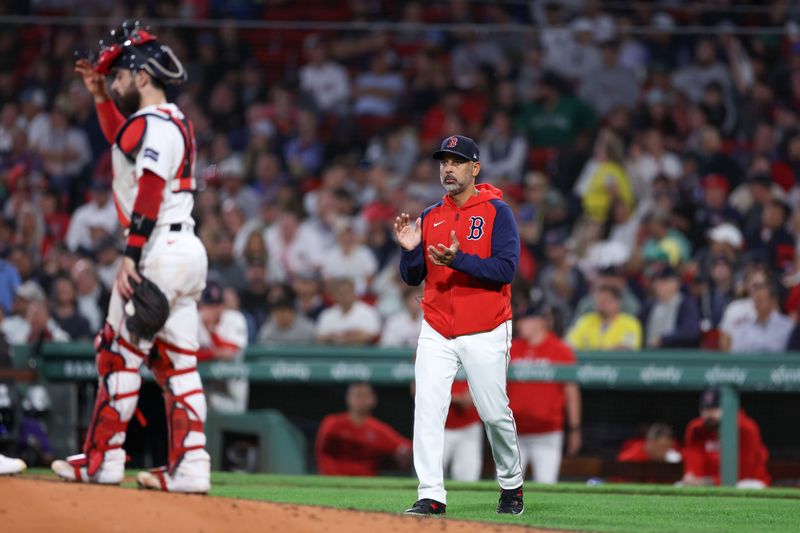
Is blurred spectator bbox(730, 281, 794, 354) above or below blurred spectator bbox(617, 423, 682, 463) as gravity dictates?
above

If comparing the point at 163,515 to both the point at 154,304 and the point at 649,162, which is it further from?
the point at 649,162

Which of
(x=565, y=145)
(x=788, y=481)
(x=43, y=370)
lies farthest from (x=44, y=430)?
(x=565, y=145)

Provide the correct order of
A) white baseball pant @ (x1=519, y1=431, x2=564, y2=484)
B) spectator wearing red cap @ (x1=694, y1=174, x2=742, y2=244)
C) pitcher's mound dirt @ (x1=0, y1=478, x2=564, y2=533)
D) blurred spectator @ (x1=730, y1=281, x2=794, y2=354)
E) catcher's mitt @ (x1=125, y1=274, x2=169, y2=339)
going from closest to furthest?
pitcher's mound dirt @ (x1=0, y1=478, x2=564, y2=533) → catcher's mitt @ (x1=125, y1=274, x2=169, y2=339) → white baseball pant @ (x1=519, y1=431, x2=564, y2=484) → blurred spectator @ (x1=730, y1=281, x2=794, y2=354) → spectator wearing red cap @ (x1=694, y1=174, x2=742, y2=244)

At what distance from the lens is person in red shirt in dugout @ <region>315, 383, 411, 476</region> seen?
10711mm

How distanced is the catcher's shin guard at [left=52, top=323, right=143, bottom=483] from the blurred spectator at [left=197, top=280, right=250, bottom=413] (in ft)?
14.1

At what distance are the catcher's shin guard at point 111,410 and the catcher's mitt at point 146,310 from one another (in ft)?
0.53

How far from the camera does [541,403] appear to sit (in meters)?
10.4

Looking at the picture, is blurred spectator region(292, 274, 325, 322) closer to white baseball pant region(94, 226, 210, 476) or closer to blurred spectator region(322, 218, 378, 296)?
blurred spectator region(322, 218, 378, 296)

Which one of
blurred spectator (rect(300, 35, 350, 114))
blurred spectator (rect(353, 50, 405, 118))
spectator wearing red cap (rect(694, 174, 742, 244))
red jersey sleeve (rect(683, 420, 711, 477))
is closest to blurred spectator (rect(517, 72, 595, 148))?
blurred spectator (rect(353, 50, 405, 118))

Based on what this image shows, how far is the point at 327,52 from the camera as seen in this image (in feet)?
51.6

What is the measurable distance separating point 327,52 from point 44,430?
22.3ft

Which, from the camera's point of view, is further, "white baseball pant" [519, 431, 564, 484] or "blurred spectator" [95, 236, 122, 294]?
"blurred spectator" [95, 236, 122, 294]

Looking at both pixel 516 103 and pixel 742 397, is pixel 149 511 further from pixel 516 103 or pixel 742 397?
pixel 516 103

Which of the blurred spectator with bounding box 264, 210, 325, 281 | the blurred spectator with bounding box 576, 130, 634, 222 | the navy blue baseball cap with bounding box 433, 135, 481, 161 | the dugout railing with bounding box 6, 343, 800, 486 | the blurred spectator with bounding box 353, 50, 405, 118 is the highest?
the blurred spectator with bounding box 353, 50, 405, 118
